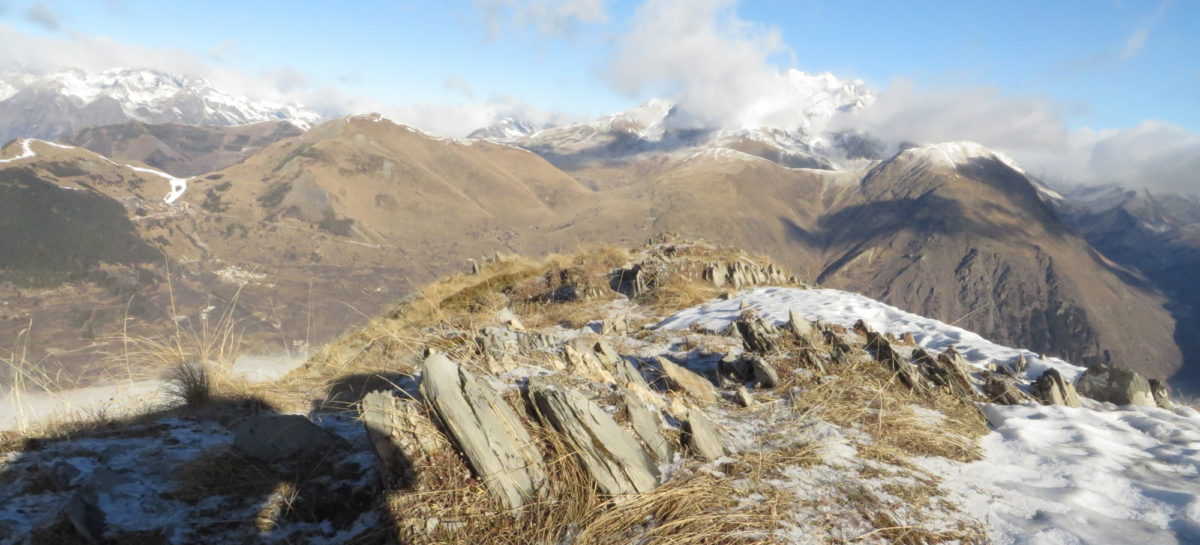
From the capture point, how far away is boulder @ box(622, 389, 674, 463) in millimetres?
3011

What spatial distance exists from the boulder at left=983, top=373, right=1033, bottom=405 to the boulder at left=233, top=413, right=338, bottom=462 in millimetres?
5187

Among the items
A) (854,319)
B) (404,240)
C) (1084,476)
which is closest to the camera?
(1084,476)

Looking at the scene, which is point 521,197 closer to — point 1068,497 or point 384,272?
point 384,272

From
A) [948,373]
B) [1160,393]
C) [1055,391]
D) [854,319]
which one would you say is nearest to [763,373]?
[948,373]

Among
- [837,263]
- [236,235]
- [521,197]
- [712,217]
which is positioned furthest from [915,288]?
[236,235]

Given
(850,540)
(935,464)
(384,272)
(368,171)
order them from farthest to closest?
1. (368,171)
2. (384,272)
3. (935,464)
4. (850,540)

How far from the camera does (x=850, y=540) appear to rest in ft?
7.59

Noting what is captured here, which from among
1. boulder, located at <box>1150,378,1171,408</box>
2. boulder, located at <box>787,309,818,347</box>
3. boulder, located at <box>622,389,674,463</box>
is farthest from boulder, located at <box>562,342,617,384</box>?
boulder, located at <box>1150,378,1171,408</box>

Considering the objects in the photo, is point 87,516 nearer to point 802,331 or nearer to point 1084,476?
point 1084,476

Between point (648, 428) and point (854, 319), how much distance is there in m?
5.01

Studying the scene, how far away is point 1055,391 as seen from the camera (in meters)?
4.30

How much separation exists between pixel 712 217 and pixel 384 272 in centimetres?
10358

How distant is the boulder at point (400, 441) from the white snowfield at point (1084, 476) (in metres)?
2.80

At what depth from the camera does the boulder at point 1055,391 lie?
4.28 metres
